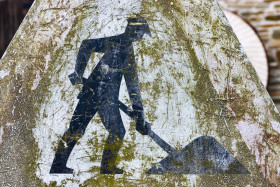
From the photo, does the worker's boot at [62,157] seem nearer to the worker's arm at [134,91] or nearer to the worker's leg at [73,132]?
the worker's leg at [73,132]

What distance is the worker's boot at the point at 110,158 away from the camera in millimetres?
929

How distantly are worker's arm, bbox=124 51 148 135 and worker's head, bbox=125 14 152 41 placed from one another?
7 centimetres

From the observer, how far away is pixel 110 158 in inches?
36.8

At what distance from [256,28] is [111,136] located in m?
1.22

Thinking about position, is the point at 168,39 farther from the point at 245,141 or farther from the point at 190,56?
the point at 245,141

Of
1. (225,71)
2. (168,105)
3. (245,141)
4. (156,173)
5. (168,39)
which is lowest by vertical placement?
(156,173)

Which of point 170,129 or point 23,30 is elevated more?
point 23,30

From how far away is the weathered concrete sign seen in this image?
3.05 ft

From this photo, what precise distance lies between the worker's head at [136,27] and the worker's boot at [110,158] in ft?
1.25

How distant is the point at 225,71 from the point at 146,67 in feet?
0.95

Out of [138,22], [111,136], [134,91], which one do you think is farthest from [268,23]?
[111,136]

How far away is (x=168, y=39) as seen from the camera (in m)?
0.99

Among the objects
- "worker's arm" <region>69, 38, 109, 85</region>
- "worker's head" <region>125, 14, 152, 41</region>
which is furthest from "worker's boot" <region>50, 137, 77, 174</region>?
"worker's head" <region>125, 14, 152, 41</region>

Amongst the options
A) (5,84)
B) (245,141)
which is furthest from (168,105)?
(5,84)
